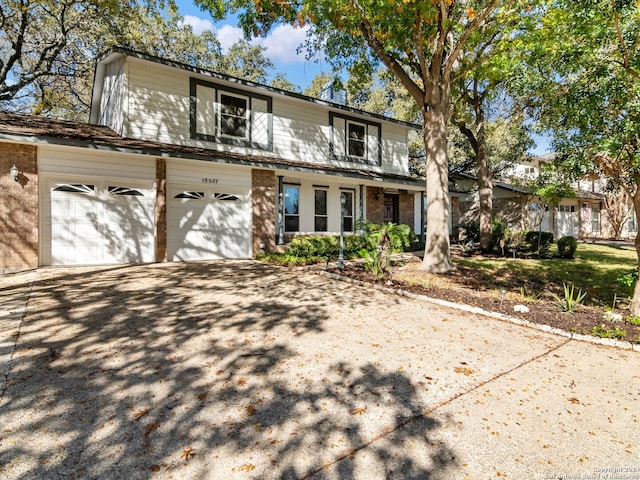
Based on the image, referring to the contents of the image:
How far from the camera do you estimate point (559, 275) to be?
9977mm

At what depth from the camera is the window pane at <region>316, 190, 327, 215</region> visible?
14.9 m

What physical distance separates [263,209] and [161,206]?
3.52m

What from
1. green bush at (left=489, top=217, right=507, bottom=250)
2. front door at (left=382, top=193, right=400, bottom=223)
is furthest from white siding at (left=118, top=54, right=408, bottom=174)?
green bush at (left=489, top=217, right=507, bottom=250)

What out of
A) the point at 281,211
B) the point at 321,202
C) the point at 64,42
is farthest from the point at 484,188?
the point at 64,42

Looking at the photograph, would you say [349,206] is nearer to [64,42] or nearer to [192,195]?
[192,195]

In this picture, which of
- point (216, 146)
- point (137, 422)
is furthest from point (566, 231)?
point (137, 422)

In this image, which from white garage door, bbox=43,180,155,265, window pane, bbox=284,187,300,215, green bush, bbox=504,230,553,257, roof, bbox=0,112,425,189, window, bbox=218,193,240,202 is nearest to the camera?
roof, bbox=0,112,425,189

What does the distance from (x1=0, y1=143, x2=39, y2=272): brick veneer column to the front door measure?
14.0 metres

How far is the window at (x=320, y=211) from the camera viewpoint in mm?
14922

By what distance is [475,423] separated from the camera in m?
2.79

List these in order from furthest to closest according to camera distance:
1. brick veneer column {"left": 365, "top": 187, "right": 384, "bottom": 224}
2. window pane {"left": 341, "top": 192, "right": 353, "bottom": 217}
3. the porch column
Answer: brick veneer column {"left": 365, "top": 187, "right": 384, "bottom": 224}, window pane {"left": 341, "top": 192, "right": 353, "bottom": 217}, the porch column

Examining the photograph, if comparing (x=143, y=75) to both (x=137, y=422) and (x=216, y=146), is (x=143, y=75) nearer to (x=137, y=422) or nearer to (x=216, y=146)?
(x=216, y=146)

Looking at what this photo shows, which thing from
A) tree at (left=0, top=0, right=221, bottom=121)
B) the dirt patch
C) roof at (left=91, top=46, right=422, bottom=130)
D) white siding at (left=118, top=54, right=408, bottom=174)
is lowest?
the dirt patch

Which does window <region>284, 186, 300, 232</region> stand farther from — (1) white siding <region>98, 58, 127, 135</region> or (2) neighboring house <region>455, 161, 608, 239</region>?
(2) neighboring house <region>455, 161, 608, 239</region>
